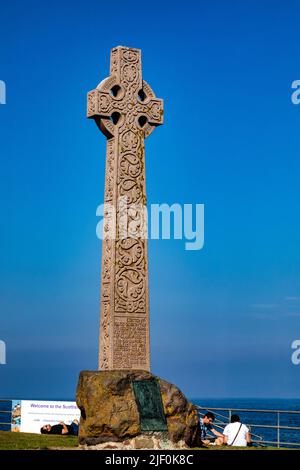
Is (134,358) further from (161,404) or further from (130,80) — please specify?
(130,80)

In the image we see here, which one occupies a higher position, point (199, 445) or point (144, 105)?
point (144, 105)

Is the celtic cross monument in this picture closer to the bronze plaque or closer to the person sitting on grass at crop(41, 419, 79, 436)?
the bronze plaque

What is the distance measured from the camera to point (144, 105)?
20.0m

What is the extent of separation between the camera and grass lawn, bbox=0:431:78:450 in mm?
16969

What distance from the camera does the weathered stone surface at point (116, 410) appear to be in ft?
53.0

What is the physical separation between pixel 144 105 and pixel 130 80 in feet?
1.81

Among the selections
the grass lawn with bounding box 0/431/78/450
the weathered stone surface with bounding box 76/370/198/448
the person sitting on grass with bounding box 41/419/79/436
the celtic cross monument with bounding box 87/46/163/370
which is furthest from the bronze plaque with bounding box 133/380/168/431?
the person sitting on grass with bounding box 41/419/79/436

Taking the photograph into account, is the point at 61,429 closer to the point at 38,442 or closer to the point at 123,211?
the point at 38,442

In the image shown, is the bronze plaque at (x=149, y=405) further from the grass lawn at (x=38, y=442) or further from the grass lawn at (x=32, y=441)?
the grass lawn at (x=32, y=441)

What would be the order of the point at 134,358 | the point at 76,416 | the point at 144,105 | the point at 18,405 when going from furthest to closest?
the point at 18,405 → the point at 76,416 → the point at 144,105 → the point at 134,358

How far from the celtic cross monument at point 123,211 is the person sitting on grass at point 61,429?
116 inches

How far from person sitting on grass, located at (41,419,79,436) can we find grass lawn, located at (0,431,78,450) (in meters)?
0.74
